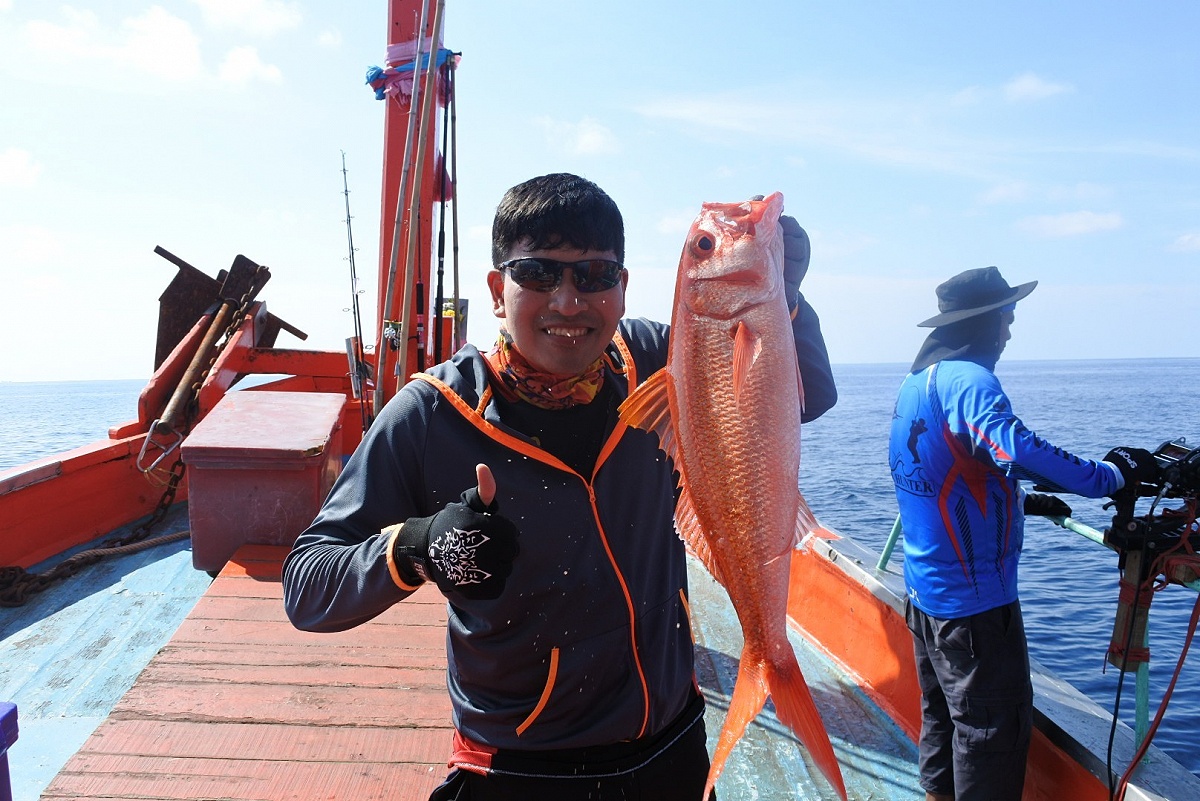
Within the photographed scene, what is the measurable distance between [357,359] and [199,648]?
145 inches

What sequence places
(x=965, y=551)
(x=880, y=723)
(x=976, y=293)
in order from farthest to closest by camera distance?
1. (x=880, y=723)
2. (x=976, y=293)
3. (x=965, y=551)

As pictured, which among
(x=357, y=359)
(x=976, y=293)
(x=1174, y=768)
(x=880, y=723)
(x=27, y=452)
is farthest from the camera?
(x=27, y=452)

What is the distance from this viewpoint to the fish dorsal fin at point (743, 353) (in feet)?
6.16

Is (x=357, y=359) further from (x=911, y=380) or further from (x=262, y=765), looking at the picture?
(x=911, y=380)

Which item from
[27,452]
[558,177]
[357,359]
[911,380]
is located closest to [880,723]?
[911,380]

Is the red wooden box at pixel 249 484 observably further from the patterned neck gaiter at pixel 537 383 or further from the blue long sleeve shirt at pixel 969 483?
the blue long sleeve shirt at pixel 969 483

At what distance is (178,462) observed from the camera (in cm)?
752

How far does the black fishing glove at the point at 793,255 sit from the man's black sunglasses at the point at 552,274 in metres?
0.51

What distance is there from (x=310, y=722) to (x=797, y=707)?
2396mm

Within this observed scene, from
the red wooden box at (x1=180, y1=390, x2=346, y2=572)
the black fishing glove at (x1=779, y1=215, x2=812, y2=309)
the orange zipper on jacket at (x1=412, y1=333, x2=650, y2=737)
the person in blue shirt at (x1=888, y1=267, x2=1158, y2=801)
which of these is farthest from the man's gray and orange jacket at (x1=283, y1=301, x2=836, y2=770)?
the red wooden box at (x1=180, y1=390, x2=346, y2=572)

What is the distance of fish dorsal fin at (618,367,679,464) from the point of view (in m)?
1.92

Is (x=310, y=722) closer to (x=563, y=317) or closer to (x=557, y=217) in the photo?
(x=563, y=317)

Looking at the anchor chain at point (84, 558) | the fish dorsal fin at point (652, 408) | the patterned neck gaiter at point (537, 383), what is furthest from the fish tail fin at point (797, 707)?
the anchor chain at point (84, 558)

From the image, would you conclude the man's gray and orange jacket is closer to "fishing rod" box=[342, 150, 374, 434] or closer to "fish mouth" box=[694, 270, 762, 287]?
"fish mouth" box=[694, 270, 762, 287]
